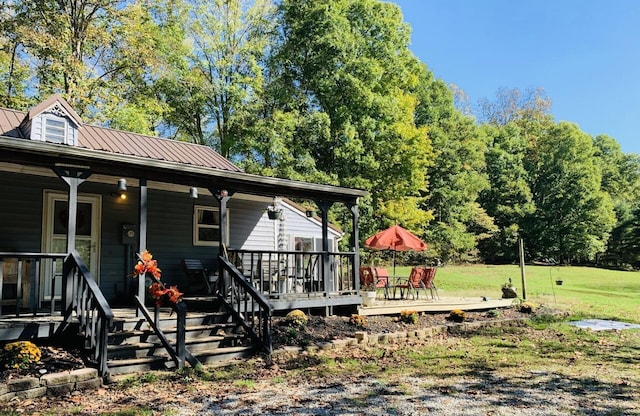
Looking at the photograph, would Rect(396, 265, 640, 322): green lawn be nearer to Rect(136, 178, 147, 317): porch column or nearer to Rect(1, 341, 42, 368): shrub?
Rect(136, 178, 147, 317): porch column

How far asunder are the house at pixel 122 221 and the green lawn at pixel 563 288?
24.4 ft

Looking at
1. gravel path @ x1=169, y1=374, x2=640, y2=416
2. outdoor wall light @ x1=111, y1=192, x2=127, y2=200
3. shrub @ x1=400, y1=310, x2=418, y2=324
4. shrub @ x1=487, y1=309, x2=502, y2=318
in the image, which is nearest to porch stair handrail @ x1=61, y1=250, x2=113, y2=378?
gravel path @ x1=169, y1=374, x2=640, y2=416

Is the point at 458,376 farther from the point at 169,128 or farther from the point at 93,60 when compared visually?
the point at 169,128

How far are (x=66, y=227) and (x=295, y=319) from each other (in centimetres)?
460

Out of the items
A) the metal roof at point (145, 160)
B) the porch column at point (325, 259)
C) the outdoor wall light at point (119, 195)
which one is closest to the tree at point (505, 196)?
the porch column at point (325, 259)

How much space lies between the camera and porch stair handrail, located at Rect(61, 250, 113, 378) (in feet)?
18.5

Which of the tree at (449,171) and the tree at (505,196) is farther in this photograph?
the tree at (505,196)

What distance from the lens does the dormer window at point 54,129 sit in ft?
32.1

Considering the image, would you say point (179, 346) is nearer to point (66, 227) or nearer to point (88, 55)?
point (66, 227)

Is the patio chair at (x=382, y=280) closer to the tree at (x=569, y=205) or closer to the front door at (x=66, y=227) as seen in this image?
the front door at (x=66, y=227)

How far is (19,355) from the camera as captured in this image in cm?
533

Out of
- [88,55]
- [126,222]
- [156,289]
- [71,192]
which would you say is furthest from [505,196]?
[71,192]

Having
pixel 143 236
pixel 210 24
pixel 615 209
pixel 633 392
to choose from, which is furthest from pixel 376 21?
pixel 615 209

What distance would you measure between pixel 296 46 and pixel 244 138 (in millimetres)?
4850
